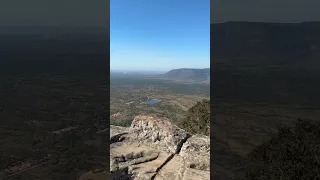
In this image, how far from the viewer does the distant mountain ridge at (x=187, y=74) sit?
40.5 m

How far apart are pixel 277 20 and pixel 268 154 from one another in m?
3.01

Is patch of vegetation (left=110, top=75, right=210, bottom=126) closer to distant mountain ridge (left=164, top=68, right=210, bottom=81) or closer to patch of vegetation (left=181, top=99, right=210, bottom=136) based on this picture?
distant mountain ridge (left=164, top=68, right=210, bottom=81)

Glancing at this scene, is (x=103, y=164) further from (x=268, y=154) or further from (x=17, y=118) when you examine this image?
(x=268, y=154)

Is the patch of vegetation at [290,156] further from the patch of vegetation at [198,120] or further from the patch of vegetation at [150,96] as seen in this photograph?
the patch of vegetation at [150,96]

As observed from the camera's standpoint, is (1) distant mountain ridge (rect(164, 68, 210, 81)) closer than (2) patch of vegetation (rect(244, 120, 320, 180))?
No

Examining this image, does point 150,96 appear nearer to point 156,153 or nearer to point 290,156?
point 156,153

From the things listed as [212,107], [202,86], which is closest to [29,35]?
[212,107]

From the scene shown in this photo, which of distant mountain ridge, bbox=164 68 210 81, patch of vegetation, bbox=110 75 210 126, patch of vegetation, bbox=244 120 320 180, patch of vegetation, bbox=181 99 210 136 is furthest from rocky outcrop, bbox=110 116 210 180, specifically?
distant mountain ridge, bbox=164 68 210 81

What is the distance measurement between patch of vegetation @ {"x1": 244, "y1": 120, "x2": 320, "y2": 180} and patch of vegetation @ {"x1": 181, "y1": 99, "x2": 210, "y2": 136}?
826 cm

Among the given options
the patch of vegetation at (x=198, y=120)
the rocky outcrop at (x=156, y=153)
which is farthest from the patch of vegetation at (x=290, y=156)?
the patch of vegetation at (x=198, y=120)

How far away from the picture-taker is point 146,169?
10.4 meters

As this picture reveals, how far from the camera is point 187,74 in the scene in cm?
4628

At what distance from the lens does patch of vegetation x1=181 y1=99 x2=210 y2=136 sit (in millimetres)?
14773

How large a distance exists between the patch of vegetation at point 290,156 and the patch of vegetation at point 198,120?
826cm
